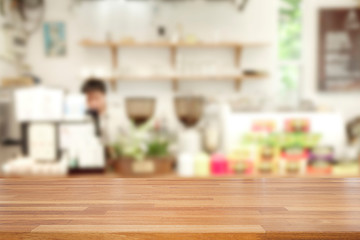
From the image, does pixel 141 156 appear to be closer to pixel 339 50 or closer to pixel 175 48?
pixel 175 48

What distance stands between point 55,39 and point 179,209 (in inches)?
199

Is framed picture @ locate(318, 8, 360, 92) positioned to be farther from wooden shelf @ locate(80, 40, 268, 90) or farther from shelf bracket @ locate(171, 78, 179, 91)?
shelf bracket @ locate(171, 78, 179, 91)

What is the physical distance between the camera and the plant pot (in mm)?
2230

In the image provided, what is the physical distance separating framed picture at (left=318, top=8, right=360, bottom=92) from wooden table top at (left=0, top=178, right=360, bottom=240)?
4.99m

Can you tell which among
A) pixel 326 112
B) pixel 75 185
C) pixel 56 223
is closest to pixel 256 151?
pixel 326 112

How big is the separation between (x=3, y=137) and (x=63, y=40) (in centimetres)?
162

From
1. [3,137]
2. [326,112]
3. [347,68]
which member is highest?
[347,68]

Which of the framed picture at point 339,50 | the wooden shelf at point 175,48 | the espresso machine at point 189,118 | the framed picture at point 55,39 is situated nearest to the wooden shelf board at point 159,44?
the wooden shelf at point 175,48

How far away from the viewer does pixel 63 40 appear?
5105mm

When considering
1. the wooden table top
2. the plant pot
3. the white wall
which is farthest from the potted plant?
the white wall

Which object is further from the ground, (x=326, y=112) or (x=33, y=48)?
(x=33, y=48)

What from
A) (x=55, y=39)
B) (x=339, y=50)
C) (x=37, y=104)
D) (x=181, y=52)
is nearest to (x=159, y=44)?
(x=181, y=52)

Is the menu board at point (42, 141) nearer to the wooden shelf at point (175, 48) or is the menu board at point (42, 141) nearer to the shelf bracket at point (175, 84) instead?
the wooden shelf at point (175, 48)

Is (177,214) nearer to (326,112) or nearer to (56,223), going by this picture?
(56,223)
